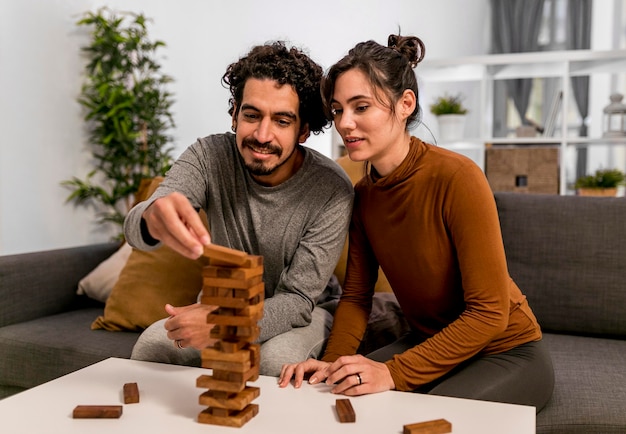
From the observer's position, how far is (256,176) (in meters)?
1.68

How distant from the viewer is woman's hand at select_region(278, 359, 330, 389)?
1191 millimetres

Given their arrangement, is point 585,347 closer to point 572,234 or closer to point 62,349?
point 572,234

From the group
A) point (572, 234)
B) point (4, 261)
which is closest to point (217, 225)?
point (4, 261)

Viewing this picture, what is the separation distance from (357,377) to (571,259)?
1.05 meters

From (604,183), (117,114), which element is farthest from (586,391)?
(117,114)

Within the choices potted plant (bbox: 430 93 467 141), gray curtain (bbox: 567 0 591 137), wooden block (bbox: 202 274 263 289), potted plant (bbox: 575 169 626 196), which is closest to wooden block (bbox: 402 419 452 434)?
wooden block (bbox: 202 274 263 289)

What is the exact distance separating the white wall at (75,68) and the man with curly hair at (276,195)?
2.24 m

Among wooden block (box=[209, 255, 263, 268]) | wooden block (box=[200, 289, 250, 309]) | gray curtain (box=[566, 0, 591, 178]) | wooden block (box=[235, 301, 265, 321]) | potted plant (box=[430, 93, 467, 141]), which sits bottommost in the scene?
wooden block (box=[235, 301, 265, 321])

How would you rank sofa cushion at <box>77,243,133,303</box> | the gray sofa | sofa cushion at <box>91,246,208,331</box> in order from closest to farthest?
the gray sofa, sofa cushion at <box>91,246,208,331</box>, sofa cushion at <box>77,243,133,303</box>

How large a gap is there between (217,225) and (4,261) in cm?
93

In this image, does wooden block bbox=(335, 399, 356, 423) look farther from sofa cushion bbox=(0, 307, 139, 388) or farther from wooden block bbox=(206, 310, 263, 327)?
sofa cushion bbox=(0, 307, 139, 388)

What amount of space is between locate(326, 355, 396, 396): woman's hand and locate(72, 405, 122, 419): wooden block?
37cm

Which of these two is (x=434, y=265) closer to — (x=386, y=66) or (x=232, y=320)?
(x=386, y=66)

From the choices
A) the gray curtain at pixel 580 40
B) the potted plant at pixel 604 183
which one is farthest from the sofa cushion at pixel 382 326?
the gray curtain at pixel 580 40
